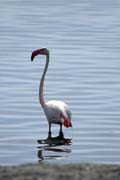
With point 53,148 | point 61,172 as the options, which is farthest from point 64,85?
point 61,172

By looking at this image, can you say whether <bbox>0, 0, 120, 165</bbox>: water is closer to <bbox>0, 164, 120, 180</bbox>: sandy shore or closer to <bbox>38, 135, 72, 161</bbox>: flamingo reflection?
<bbox>38, 135, 72, 161</bbox>: flamingo reflection

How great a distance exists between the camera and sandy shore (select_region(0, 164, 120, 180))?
5473 millimetres

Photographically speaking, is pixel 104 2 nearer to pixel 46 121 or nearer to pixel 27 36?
pixel 27 36

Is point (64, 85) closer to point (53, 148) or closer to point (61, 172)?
point (53, 148)

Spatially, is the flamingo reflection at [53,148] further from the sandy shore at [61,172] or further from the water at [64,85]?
the sandy shore at [61,172]

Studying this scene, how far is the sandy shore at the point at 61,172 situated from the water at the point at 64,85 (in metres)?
6.04

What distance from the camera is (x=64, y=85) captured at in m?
17.4

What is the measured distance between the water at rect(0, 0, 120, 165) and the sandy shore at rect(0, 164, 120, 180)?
6.04 metres

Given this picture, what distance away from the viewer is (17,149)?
41.4 ft

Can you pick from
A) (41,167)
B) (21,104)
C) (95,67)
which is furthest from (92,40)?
(41,167)

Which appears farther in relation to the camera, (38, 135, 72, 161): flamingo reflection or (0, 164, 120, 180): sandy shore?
(38, 135, 72, 161): flamingo reflection

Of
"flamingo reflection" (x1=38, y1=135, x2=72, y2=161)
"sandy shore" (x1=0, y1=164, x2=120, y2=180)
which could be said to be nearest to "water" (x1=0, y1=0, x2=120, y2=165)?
"flamingo reflection" (x1=38, y1=135, x2=72, y2=161)

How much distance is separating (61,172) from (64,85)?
1184 cm

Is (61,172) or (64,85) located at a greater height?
(61,172)
